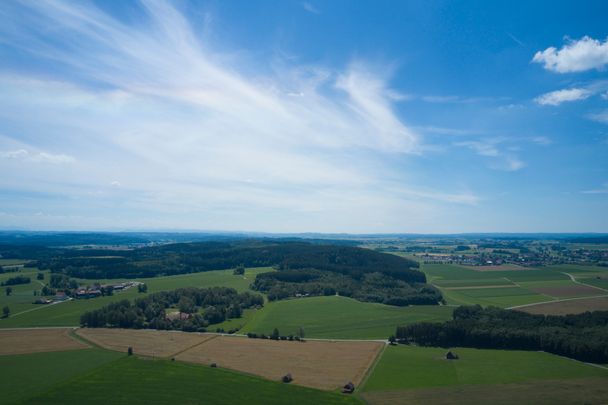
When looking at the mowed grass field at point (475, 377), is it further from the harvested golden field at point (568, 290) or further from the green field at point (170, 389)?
the harvested golden field at point (568, 290)

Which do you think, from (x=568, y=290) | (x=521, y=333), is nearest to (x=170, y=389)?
(x=521, y=333)

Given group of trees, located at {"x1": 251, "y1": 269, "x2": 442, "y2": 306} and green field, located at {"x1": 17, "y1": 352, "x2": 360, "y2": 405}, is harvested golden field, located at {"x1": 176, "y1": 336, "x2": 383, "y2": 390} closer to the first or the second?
green field, located at {"x1": 17, "y1": 352, "x2": 360, "y2": 405}

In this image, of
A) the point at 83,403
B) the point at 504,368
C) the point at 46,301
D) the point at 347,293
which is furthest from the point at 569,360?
the point at 46,301

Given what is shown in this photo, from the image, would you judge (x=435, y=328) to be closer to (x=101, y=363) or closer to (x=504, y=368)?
(x=504, y=368)

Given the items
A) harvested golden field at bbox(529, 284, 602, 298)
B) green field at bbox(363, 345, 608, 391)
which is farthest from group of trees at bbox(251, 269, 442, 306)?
green field at bbox(363, 345, 608, 391)

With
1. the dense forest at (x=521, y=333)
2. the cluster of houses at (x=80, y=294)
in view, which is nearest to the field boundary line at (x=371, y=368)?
the dense forest at (x=521, y=333)

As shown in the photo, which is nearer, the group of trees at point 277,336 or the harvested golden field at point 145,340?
the harvested golden field at point 145,340
